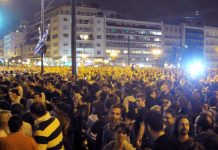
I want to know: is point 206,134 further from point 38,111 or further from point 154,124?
point 38,111

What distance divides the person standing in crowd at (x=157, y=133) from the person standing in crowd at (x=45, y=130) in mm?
1540

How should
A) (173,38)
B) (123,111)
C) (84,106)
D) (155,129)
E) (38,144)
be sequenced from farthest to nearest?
(173,38) < (84,106) < (123,111) < (38,144) < (155,129)

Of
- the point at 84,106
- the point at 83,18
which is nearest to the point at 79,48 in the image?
the point at 83,18

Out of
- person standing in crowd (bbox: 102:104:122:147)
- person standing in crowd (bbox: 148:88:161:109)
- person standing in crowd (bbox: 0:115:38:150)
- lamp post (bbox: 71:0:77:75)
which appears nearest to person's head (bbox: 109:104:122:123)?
person standing in crowd (bbox: 102:104:122:147)

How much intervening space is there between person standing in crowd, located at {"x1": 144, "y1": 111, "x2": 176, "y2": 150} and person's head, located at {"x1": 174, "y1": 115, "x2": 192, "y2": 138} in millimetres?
429

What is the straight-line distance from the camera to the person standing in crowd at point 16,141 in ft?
16.4

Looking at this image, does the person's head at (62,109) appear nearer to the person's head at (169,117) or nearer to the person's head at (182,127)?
the person's head at (169,117)

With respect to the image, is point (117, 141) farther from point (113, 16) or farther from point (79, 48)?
point (113, 16)

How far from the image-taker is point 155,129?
5031 mm

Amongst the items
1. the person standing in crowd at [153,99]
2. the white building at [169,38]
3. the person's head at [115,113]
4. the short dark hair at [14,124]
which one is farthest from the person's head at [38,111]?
the white building at [169,38]

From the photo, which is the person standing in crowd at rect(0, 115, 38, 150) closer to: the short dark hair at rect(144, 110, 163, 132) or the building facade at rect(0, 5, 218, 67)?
the short dark hair at rect(144, 110, 163, 132)

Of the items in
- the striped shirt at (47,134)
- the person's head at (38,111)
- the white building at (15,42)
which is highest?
the white building at (15,42)

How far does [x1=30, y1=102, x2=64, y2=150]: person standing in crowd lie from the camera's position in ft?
18.9

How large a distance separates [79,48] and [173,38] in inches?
1559
